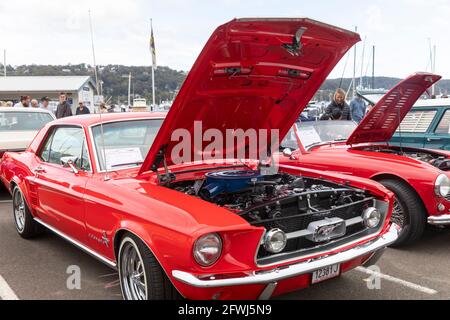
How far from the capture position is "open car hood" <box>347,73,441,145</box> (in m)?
5.26

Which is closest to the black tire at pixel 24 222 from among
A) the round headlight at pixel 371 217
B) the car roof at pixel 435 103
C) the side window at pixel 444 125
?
the round headlight at pixel 371 217

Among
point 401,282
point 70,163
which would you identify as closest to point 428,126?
point 401,282

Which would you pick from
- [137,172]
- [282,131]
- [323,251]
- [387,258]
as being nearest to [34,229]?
[137,172]

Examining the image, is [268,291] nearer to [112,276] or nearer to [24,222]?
[112,276]

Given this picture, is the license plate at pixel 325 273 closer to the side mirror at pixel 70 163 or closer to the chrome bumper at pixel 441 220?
the chrome bumper at pixel 441 220

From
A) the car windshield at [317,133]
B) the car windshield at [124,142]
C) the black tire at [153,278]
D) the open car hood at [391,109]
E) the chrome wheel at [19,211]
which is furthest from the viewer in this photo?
the car windshield at [317,133]

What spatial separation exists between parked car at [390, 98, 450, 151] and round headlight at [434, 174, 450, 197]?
8.56 ft

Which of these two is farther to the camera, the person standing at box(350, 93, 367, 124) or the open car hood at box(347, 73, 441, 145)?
the person standing at box(350, 93, 367, 124)

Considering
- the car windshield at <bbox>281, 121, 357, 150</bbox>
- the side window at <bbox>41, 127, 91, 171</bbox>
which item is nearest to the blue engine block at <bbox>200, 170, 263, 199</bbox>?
the side window at <bbox>41, 127, 91, 171</bbox>

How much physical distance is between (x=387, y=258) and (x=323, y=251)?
172cm

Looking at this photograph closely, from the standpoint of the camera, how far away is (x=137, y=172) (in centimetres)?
363

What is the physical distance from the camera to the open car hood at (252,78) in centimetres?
298

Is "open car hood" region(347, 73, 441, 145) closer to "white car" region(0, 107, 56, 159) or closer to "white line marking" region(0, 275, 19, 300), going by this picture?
"white line marking" region(0, 275, 19, 300)

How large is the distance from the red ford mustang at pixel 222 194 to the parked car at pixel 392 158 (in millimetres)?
1133
